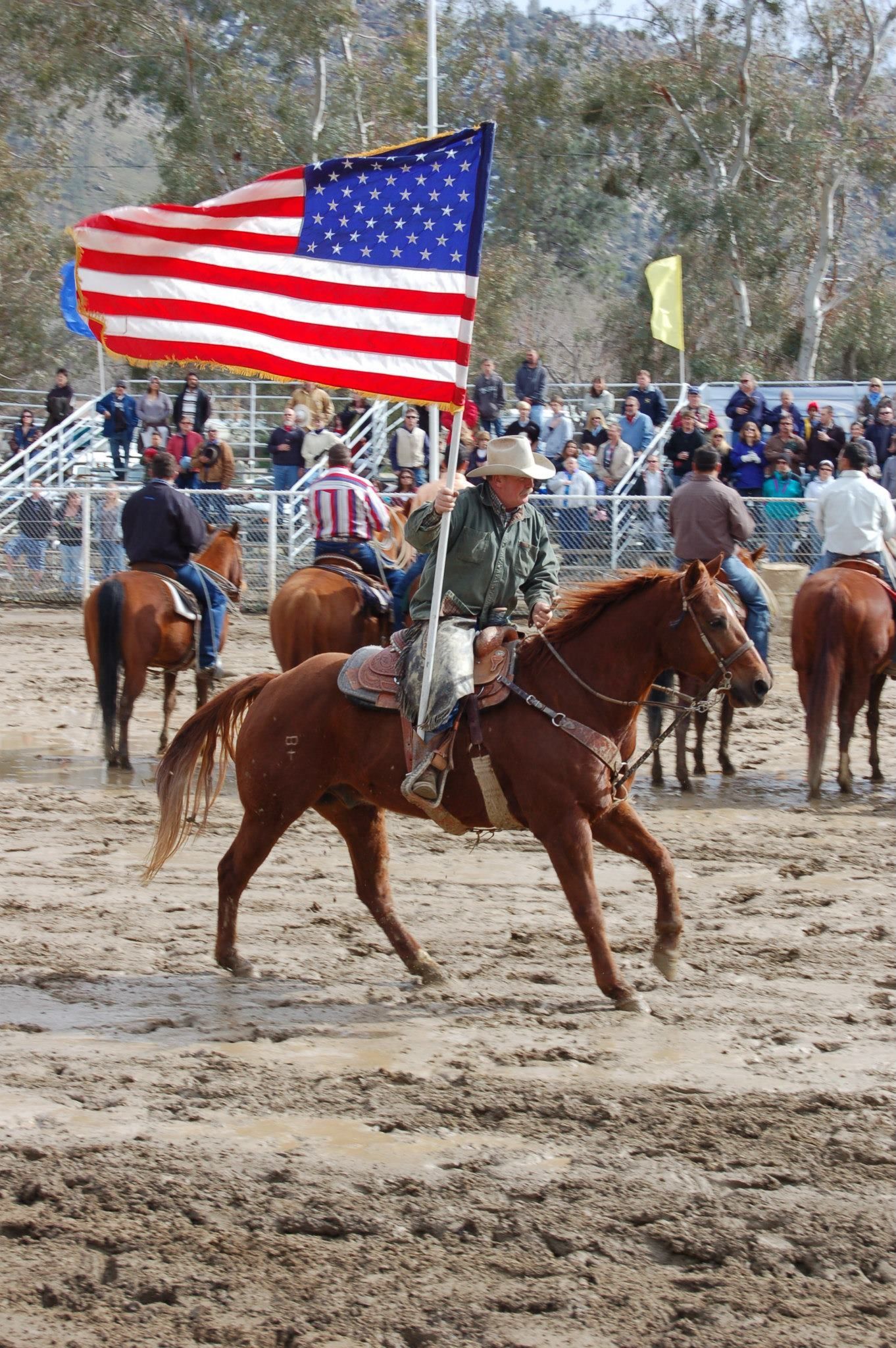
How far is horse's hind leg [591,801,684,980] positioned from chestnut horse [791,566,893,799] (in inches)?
157

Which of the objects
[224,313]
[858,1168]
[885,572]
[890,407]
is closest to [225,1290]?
[858,1168]

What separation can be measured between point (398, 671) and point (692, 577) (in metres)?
Result: 1.27

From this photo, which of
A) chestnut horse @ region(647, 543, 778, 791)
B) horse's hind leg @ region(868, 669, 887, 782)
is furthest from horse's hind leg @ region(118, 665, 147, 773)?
horse's hind leg @ region(868, 669, 887, 782)

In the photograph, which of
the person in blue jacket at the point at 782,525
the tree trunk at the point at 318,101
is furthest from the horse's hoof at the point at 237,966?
the tree trunk at the point at 318,101

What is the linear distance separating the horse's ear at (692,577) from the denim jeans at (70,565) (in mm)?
14839

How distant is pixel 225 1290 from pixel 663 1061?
6.83ft

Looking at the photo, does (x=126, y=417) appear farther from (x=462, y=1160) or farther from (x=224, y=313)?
(x=462, y=1160)

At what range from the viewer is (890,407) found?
19203 mm

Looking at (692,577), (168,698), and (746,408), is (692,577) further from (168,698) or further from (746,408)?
(746,408)

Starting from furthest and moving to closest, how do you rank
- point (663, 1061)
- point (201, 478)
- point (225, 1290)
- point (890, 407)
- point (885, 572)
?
point (201, 478)
point (890, 407)
point (885, 572)
point (663, 1061)
point (225, 1290)

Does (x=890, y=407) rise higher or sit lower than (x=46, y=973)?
higher

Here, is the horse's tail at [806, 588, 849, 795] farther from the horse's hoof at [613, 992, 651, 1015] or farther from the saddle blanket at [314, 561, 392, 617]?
the horse's hoof at [613, 992, 651, 1015]

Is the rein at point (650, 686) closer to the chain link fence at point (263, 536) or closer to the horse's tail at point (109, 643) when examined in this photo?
the horse's tail at point (109, 643)

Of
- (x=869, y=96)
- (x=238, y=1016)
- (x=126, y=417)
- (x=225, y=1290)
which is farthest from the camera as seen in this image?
(x=869, y=96)
